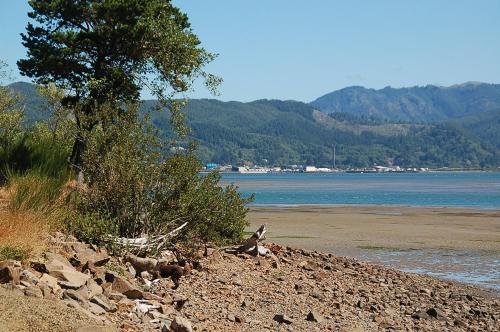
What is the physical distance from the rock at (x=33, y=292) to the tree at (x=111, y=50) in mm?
10910

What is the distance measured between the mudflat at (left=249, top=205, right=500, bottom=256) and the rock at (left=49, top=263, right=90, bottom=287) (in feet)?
59.1

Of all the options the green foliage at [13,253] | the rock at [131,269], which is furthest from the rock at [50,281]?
the rock at [131,269]

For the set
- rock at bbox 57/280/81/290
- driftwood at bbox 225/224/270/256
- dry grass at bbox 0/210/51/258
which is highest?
dry grass at bbox 0/210/51/258

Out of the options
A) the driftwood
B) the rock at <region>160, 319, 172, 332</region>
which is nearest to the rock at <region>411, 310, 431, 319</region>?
the driftwood

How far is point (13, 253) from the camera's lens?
11.8 m

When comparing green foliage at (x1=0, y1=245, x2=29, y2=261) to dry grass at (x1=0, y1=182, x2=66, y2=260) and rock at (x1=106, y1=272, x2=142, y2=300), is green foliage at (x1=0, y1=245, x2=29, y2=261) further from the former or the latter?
rock at (x1=106, y1=272, x2=142, y2=300)

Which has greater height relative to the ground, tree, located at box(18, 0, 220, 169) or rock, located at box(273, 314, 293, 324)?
tree, located at box(18, 0, 220, 169)

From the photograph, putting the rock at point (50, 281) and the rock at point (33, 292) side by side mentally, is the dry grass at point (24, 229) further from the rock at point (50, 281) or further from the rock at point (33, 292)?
the rock at point (33, 292)

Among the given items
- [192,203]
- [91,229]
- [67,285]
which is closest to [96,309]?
[67,285]

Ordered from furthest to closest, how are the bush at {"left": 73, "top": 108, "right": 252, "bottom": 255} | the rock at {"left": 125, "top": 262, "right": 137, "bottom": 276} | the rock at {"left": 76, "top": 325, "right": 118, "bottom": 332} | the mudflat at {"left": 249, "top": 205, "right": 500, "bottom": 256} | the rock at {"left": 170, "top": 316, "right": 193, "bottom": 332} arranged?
the mudflat at {"left": 249, "top": 205, "right": 500, "bottom": 256} → the bush at {"left": 73, "top": 108, "right": 252, "bottom": 255} → the rock at {"left": 125, "top": 262, "right": 137, "bottom": 276} → the rock at {"left": 170, "top": 316, "right": 193, "bottom": 332} → the rock at {"left": 76, "top": 325, "right": 118, "bottom": 332}

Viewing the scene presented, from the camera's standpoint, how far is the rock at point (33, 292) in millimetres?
10188

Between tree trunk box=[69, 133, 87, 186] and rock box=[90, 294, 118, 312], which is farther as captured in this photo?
tree trunk box=[69, 133, 87, 186]

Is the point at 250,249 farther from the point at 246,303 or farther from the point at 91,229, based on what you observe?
the point at 91,229

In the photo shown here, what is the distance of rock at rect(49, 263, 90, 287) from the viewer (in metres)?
11.4
